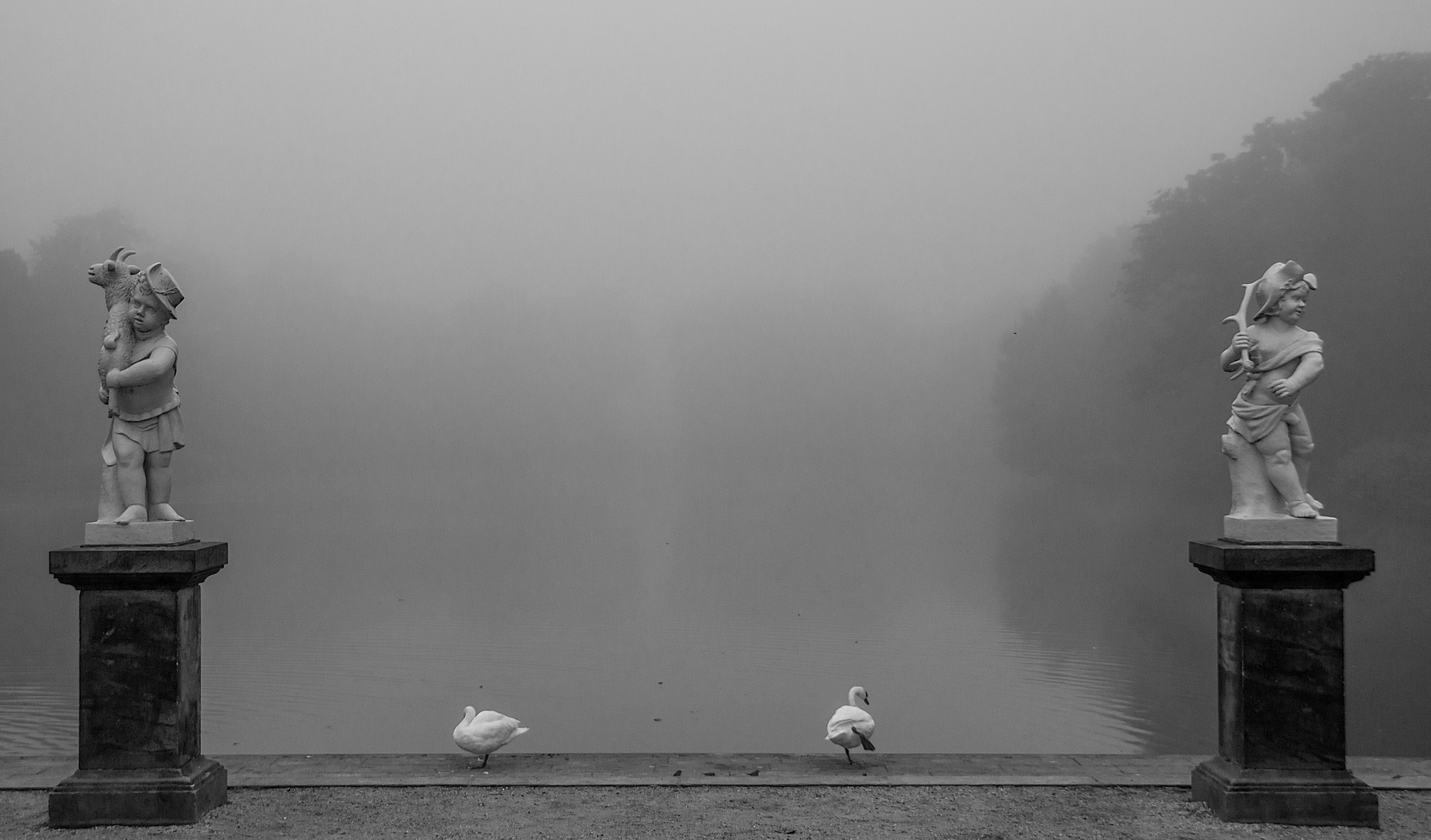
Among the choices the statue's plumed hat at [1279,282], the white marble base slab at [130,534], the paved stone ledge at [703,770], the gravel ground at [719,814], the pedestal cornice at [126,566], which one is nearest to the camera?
the gravel ground at [719,814]

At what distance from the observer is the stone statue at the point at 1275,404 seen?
5.86 meters

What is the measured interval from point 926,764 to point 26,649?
11.7 m

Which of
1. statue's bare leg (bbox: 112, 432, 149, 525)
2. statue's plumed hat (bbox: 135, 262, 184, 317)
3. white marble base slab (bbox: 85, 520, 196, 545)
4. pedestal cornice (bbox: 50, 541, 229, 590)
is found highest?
statue's plumed hat (bbox: 135, 262, 184, 317)

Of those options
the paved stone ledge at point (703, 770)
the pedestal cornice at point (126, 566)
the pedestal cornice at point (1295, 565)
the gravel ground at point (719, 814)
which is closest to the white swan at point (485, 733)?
the paved stone ledge at point (703, 770)

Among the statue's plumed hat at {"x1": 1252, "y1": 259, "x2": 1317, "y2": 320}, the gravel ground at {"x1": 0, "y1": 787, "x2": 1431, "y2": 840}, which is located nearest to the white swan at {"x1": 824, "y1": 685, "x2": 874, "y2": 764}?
the gravel ground at {"x1": 0, "y1": 787, "x2": 1431, "y2": 840}

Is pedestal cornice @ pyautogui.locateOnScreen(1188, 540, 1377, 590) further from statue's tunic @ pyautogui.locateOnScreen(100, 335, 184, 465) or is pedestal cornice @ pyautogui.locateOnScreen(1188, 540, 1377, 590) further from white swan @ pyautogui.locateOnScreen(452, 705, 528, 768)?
statue's tunic @ pyautogui.locateOnScreen(100, 335, 184, 465)

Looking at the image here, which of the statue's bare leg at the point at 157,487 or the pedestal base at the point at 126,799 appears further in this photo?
the statue's bare leg at the point at 157,487

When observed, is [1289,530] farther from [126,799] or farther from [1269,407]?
[126,799]

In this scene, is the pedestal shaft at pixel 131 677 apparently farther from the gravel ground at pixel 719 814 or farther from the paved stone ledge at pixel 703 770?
the paved stone ledge at pixel 703 770

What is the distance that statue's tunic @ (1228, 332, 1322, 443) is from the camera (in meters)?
5.89

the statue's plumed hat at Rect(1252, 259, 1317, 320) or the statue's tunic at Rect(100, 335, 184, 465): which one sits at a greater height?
the statue's plumed hat at Rect(1252, 259, 1317, 320)

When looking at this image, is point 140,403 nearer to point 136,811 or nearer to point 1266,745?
point 136,811

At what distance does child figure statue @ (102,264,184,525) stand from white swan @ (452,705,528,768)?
6.98 ft

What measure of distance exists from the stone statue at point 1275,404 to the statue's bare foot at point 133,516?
5782 millimetres
